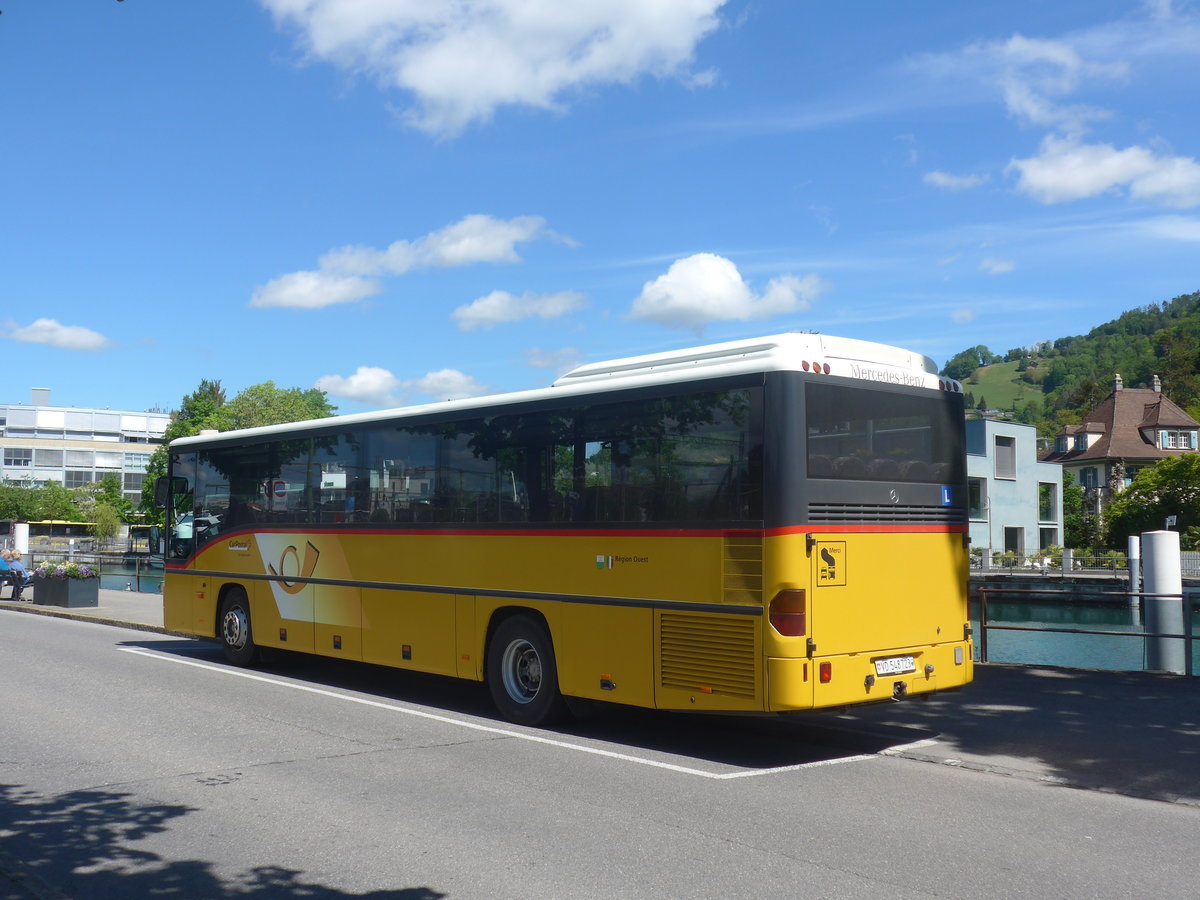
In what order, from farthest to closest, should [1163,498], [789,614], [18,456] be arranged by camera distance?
[18,456] < [1163,498] < [789,614]

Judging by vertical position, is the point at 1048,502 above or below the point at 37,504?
below

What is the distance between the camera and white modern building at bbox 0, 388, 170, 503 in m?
149

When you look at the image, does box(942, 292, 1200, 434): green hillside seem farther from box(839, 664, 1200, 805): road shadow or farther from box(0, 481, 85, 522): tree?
box(839, 664, 1200, 805): road shadow

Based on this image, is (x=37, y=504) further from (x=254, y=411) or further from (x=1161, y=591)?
(x=1161, y=591)

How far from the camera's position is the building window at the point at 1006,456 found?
70.8m

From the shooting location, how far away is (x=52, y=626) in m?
22.0

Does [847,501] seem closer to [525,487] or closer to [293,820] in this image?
[525,487]

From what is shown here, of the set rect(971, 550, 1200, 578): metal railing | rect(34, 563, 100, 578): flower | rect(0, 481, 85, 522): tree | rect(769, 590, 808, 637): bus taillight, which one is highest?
rect(0, 481, 85, 522): tree

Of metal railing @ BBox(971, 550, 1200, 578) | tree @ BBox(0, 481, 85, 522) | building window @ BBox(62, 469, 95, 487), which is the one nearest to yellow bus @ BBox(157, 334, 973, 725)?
metal railing @ BBox(971, 550, 1200, 578)

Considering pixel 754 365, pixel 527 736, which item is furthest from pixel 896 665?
pixel 527 736

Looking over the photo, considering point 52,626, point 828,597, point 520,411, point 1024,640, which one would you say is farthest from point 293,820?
point 1024,640

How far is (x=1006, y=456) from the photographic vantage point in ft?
234

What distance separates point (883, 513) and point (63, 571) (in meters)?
22.5

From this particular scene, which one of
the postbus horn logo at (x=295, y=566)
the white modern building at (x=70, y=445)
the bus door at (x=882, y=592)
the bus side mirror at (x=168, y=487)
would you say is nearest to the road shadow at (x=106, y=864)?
the bus door at (x=882, y=592)
